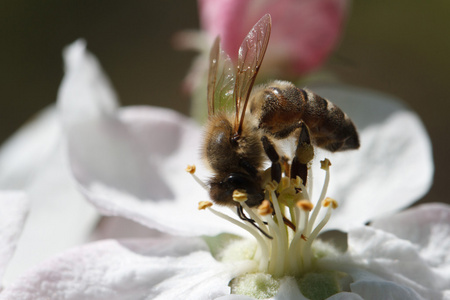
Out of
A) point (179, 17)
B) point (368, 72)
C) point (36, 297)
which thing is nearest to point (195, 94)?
point (36, 297)

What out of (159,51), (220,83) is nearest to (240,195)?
(220,83)

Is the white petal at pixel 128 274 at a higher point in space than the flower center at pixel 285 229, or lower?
lower

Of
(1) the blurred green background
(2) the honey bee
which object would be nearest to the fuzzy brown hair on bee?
(2) the honey bee

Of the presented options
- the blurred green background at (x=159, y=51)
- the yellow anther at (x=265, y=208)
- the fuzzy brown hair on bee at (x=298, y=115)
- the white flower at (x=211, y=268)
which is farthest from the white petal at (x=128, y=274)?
the blurred green background at (x=159, y=51)

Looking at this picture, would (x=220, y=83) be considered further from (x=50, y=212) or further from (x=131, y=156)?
(x=50, y=212)

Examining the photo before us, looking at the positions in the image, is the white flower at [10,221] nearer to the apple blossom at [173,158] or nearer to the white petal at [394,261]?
the apple blossom at [173,158]

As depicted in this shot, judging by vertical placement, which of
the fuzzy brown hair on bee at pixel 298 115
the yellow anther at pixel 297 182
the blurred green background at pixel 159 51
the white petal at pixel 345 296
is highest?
the fuzzy brown hair on bee at pixel 298 115
